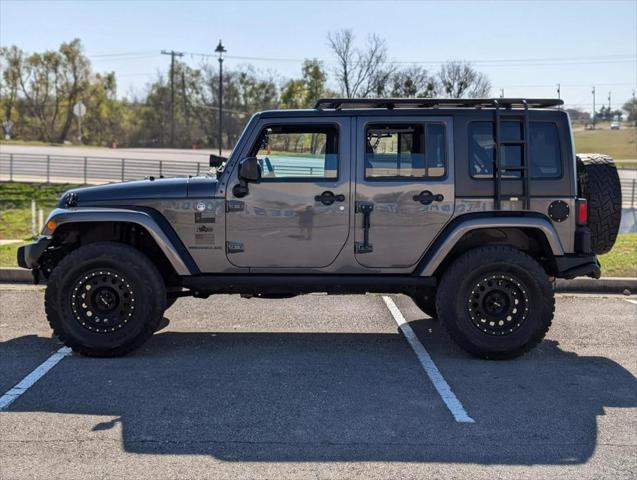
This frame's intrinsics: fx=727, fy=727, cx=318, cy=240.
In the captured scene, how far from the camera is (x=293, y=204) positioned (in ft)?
19.8

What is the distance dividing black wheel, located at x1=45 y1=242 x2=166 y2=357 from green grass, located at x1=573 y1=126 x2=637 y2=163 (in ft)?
184

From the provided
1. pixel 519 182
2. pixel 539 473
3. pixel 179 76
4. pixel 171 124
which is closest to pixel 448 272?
pixel 519 182

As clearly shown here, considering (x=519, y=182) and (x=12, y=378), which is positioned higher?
(x=519, y=182)

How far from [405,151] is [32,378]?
3442mm

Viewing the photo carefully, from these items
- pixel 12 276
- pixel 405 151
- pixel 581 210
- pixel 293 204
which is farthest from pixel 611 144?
pixel 293 204

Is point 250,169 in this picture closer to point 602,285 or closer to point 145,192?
point 145,192

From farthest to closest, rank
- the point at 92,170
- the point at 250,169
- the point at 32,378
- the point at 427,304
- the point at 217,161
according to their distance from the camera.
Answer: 1. the point at 92,170
2. the point at 427,304
3. the point at 217,161
4. the point at 250,169
5. the point at 32,378

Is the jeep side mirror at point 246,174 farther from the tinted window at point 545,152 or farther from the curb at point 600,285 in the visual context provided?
the curb at point 600,285

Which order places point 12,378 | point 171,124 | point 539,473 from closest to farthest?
point 539,473, point 12,378, point 171,124

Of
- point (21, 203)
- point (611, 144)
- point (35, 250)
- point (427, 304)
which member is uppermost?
point (611, 144)

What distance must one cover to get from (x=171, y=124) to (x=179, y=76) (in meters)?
7.04

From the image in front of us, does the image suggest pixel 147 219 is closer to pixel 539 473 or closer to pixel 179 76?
pixel 539 473

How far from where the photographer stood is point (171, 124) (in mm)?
73188

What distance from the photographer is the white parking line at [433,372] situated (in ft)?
15.8
